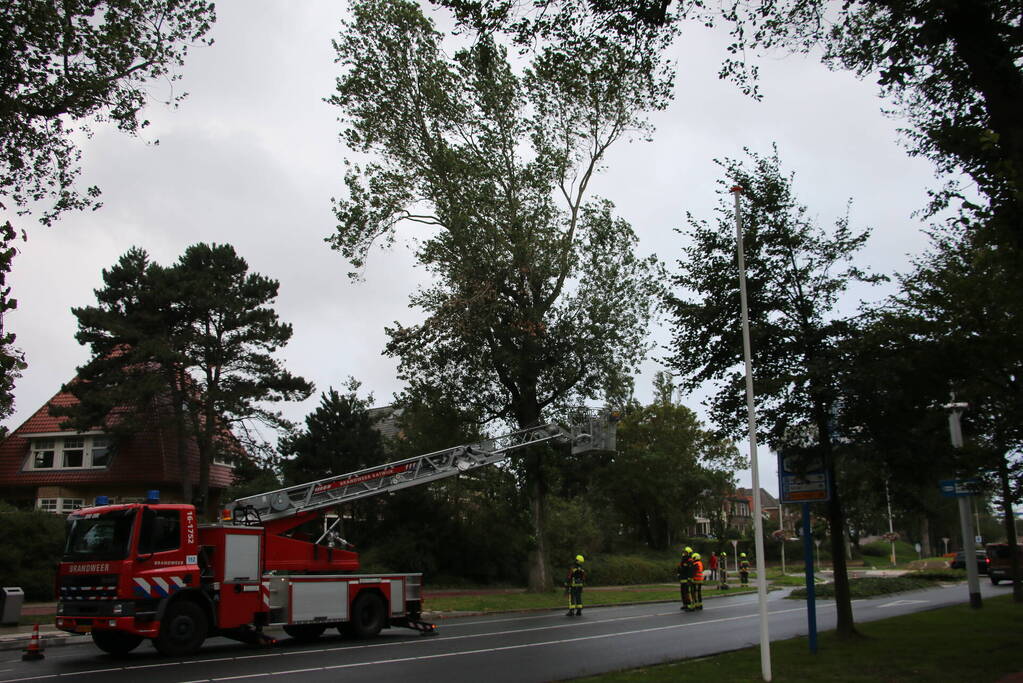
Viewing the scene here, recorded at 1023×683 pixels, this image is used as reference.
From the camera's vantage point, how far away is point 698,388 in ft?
50.1

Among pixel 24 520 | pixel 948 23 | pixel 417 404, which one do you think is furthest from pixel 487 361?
pixel 948 23

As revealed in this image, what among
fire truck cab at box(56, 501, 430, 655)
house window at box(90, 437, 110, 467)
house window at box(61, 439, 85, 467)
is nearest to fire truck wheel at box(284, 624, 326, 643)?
fire truck cab at box(56, 501, 430, 655)

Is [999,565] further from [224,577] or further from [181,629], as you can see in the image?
[181,629]

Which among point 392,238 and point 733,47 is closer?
point 733,47

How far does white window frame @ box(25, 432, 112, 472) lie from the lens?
118 feet

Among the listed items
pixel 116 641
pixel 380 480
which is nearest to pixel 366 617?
pixel 380 480

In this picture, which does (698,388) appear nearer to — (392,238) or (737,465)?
(392,238)

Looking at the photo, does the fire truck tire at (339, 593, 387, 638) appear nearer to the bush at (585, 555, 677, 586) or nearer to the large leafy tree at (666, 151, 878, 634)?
the large leafy tree at (666, 151, 878, 634)

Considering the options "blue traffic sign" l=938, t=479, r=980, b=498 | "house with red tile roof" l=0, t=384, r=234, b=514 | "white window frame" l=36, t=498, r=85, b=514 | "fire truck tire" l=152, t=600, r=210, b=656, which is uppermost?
"house with red tile roof" l=0, t=384, r=234, b=514

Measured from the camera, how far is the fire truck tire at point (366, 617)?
54.6 ft

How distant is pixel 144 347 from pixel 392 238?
31.0ft

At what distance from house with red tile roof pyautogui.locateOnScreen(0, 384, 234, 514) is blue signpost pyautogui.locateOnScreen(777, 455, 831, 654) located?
25.6 meters

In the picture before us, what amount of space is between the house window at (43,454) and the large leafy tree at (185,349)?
6344 millimetres

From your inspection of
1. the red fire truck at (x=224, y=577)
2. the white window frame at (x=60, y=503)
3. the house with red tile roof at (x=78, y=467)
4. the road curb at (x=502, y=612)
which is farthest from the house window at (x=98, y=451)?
the red fire truck at (x=224, y=577)
